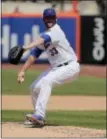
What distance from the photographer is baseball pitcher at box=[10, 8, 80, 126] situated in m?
9.05

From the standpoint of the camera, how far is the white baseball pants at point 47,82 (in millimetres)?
9062

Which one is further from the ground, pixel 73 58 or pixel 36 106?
pixel 73 58

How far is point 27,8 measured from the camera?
3372 centimetres

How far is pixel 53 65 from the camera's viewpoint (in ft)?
30.7

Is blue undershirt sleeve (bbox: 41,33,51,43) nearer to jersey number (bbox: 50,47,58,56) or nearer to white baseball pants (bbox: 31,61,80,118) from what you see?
jersey number (bbox: 50,47,58,56)

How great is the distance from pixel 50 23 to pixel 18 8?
24.7 m

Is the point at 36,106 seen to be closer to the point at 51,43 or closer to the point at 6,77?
the point at 51,43

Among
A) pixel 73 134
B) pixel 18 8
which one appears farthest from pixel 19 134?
pixel 18 8

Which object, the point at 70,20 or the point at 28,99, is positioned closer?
the point at 28,99

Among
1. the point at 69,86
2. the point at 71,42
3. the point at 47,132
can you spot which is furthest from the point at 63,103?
the point at 71,42

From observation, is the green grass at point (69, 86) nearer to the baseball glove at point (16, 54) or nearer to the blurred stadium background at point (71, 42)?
the blurred stadium background at point (71, 42)

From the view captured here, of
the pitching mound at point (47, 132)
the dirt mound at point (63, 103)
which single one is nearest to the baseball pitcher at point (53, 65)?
the pitching mound at point (47, 132)

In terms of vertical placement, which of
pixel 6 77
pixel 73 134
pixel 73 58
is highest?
pixel 73 58

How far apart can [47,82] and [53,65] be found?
381 mm
